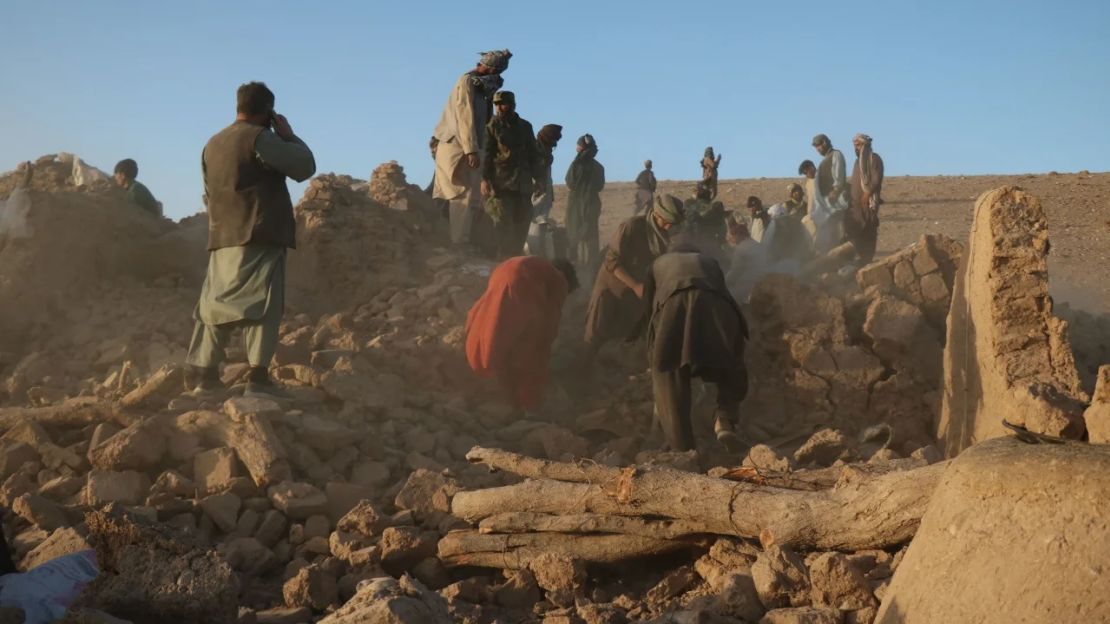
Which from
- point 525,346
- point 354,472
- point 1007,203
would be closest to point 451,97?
point 525,346

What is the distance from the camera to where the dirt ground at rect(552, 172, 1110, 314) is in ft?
47.0

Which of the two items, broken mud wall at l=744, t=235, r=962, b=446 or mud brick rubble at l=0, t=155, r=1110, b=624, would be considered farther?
broken mud wall at l=744, t=235, r=962, b=446

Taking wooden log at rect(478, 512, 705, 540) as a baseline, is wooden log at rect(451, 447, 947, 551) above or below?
above

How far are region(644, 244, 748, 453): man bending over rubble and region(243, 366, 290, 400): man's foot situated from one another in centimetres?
201

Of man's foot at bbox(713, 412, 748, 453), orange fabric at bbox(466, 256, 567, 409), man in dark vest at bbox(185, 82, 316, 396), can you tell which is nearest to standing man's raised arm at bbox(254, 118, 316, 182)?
man in dark vest at bbox(185, 82, 316, 396)

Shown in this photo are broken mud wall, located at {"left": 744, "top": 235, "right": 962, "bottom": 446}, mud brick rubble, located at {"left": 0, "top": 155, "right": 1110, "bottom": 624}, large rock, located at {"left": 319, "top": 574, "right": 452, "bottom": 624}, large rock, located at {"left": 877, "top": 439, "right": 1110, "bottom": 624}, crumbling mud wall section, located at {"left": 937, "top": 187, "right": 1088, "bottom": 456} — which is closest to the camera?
large rock, located at {"left": 877, "top": 439, "right": 1110, "bottom": 624}

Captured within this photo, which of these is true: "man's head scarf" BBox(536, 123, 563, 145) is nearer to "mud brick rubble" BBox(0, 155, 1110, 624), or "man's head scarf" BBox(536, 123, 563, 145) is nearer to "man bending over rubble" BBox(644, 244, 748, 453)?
"mud brick rubble" BBox(0, 155, 1110, 624)

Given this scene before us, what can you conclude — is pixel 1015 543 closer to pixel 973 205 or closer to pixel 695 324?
pixel 695 324

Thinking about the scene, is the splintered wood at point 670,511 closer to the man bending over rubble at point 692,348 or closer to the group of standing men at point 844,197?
the man bending over rubble at point 692,348

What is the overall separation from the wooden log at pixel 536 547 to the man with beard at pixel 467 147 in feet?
15.4

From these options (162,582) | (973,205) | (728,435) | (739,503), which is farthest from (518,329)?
(973,205)

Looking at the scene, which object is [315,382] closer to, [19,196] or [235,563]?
[235,563]

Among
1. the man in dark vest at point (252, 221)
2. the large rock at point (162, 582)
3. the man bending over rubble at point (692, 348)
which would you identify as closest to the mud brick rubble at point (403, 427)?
the large rock at point (162, 582)

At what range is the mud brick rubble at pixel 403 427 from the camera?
11.3 feet
